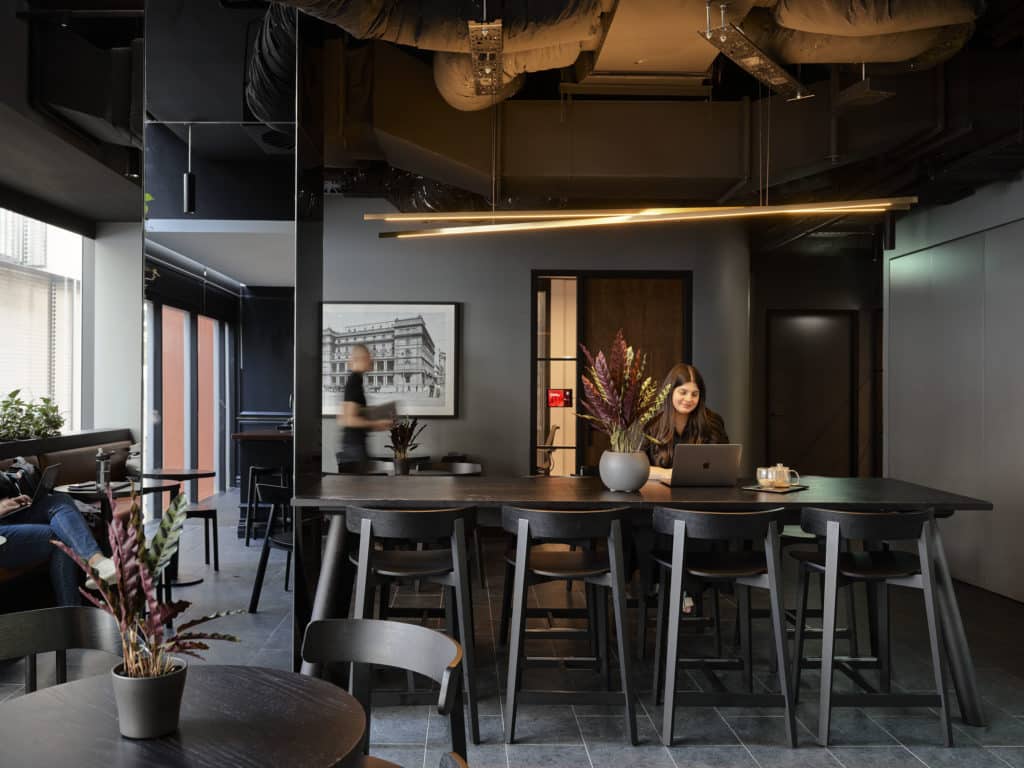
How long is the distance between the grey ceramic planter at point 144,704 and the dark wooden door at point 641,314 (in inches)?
242

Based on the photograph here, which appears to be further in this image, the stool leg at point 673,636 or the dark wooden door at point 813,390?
the dark wooden door at point 813,390

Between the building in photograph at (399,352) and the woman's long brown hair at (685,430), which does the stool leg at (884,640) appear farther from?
the building in photograph at (399,352)

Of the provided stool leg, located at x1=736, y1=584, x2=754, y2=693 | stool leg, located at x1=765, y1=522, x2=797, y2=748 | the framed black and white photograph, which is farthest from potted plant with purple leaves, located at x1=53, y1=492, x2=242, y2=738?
the framed black and white photograph

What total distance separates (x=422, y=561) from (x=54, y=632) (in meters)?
1.60

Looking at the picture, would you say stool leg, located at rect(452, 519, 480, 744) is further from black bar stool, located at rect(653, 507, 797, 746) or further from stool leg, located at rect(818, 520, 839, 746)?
stool leg, located at rect(818, 520, 839, 746)

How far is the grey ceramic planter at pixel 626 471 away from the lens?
3846 mm

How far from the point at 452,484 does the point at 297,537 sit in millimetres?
A: 821

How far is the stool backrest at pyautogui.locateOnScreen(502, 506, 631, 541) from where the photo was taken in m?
3.27

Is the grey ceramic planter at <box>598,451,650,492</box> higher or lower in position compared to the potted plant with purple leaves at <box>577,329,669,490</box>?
lower

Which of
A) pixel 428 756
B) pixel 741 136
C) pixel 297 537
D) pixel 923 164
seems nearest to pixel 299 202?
pixel 297 537

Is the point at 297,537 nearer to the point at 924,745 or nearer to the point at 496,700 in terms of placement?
the point at 496,700

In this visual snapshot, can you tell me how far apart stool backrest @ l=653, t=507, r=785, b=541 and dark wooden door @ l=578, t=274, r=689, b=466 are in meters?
4.26

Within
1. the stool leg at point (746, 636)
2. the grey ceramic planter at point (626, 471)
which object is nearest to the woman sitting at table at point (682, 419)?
the grey ceramic planter at point (626, 471)

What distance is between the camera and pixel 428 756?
3137mm
